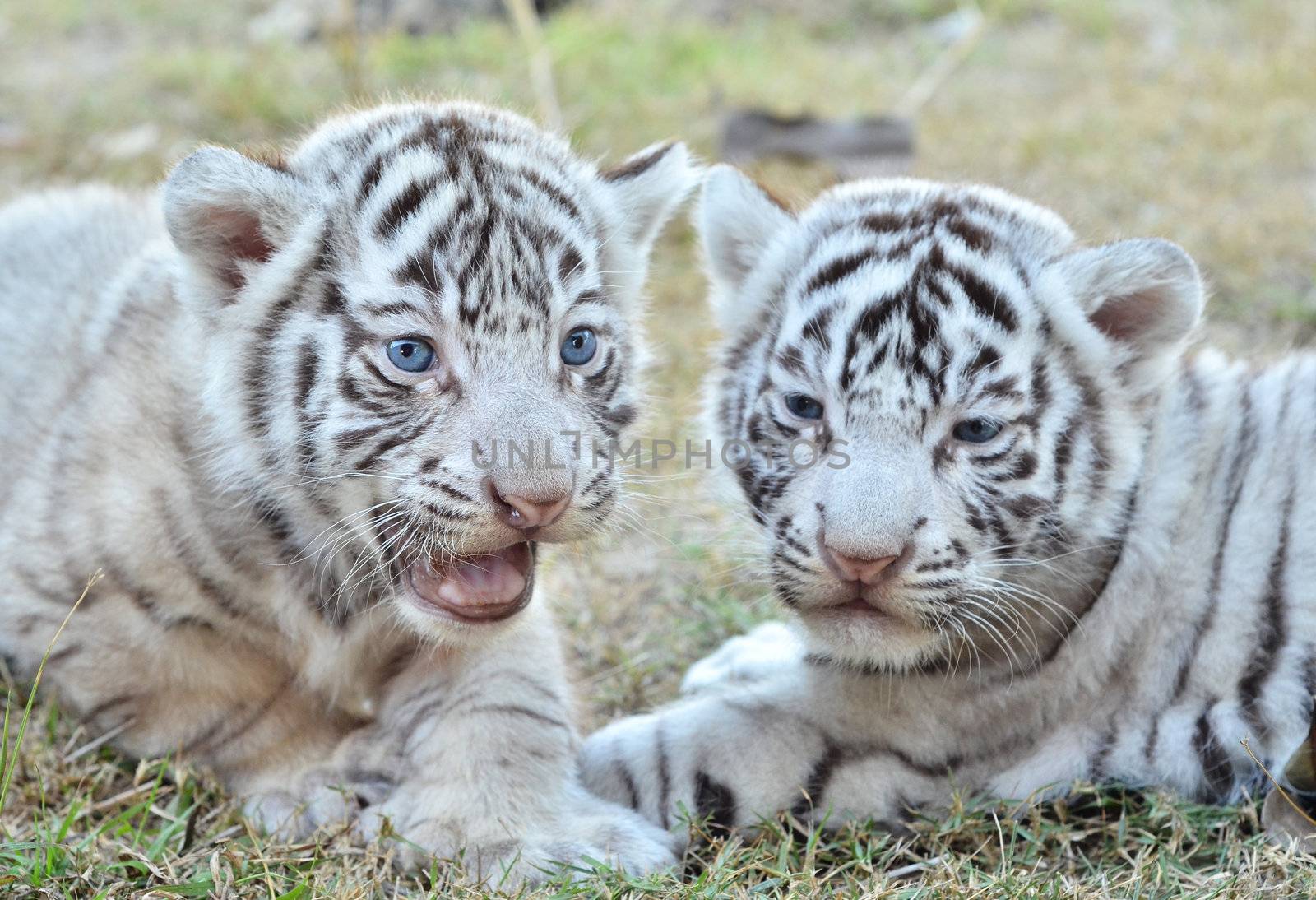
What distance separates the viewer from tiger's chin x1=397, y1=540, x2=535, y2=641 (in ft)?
8.77

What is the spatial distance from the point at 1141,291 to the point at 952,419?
1.76 ft

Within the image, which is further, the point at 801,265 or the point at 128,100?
the point at 128,100

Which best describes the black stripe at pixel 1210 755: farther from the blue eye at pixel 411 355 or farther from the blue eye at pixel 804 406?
the blue eye at pixel 411 355

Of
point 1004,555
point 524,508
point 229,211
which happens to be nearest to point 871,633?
point 1004,555

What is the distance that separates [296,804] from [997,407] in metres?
1.64

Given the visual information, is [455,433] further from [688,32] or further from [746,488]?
[688,32]

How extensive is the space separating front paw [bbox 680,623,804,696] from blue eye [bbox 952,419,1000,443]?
0.65 m

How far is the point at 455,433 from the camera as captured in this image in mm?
2533

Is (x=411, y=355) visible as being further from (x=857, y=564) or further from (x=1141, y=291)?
(x=1141, y=291)

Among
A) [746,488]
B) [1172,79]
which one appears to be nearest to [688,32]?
[1172,79]

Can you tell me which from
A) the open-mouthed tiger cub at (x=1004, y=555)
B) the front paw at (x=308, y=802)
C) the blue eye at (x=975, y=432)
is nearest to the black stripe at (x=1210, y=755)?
the open-mouthed tiger cub at (x=1004, y=555)

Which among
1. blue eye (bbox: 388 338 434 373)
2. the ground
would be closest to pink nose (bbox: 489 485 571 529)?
blue eye (bbox: 388 338 434 373)

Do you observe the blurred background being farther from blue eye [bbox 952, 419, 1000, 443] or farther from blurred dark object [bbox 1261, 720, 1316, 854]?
blurred dark object [bbox 1261, 720, 1316, 854]

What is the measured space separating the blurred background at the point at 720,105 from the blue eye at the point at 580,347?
648 millimetres
